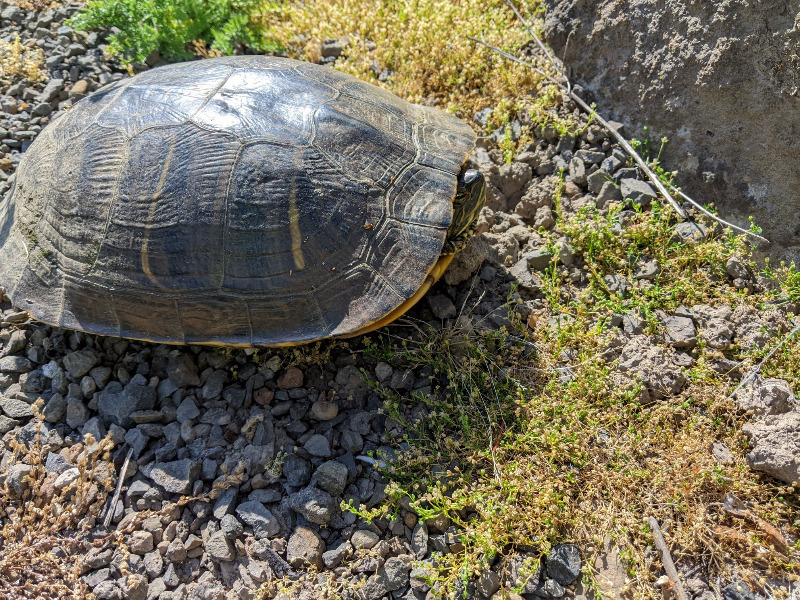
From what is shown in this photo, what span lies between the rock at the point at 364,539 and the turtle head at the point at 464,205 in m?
1.73

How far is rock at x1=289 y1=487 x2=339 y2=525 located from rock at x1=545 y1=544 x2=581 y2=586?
3.93 ft

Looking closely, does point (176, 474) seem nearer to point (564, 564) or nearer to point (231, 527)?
point (231, 527)

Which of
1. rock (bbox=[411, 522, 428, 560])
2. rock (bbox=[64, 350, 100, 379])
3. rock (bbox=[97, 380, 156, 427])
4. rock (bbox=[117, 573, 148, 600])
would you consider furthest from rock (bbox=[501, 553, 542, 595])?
rock (bbox=[64, 350, 100, 379])

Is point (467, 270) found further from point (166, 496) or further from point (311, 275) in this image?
point (166, 496)

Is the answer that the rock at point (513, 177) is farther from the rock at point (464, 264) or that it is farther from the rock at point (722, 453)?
the rock at point (722, 453)

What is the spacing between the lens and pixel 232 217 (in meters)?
3.09

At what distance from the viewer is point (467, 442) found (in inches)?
127

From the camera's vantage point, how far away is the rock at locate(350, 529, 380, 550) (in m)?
3.02

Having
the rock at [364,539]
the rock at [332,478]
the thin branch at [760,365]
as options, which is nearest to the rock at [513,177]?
the thin branch at [760,365]

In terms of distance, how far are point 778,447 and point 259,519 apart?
2.88 metres

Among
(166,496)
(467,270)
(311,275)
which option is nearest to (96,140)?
(311,275)

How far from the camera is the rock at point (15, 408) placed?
138 inches

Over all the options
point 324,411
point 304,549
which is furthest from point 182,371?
point 304,549

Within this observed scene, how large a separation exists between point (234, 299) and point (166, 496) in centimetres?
123
